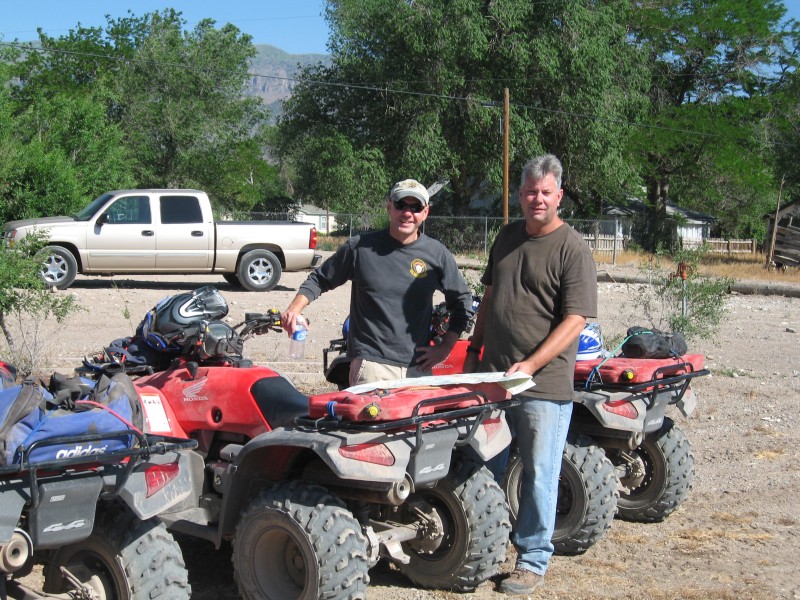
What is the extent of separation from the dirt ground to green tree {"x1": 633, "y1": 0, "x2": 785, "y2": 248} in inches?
1103

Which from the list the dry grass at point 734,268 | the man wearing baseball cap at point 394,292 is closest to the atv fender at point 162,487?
the man wearing baseball cap at point 394,292

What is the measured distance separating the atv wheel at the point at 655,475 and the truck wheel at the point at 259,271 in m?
12.7

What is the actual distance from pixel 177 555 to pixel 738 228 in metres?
57.2

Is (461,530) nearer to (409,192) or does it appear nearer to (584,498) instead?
(584,498)

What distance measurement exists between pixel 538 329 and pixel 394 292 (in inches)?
33.6

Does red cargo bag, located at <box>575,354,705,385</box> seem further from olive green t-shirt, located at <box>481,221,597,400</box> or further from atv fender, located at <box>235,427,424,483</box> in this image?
atv fender, located at <box>235,427,424,483</box>

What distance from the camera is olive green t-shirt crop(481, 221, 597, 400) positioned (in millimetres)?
4578

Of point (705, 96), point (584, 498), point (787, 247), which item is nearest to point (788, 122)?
point (705, 96)

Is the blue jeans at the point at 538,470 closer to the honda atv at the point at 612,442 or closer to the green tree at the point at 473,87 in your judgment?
the honda atv at the point at 612,442

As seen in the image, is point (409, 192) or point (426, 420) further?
point (409, 192)

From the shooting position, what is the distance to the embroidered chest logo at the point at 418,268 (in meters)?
5.14

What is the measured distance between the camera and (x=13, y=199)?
2223 centimetres

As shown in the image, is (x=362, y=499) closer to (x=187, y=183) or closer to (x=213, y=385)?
(x=213, y=385)

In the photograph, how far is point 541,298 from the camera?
15.3ft
